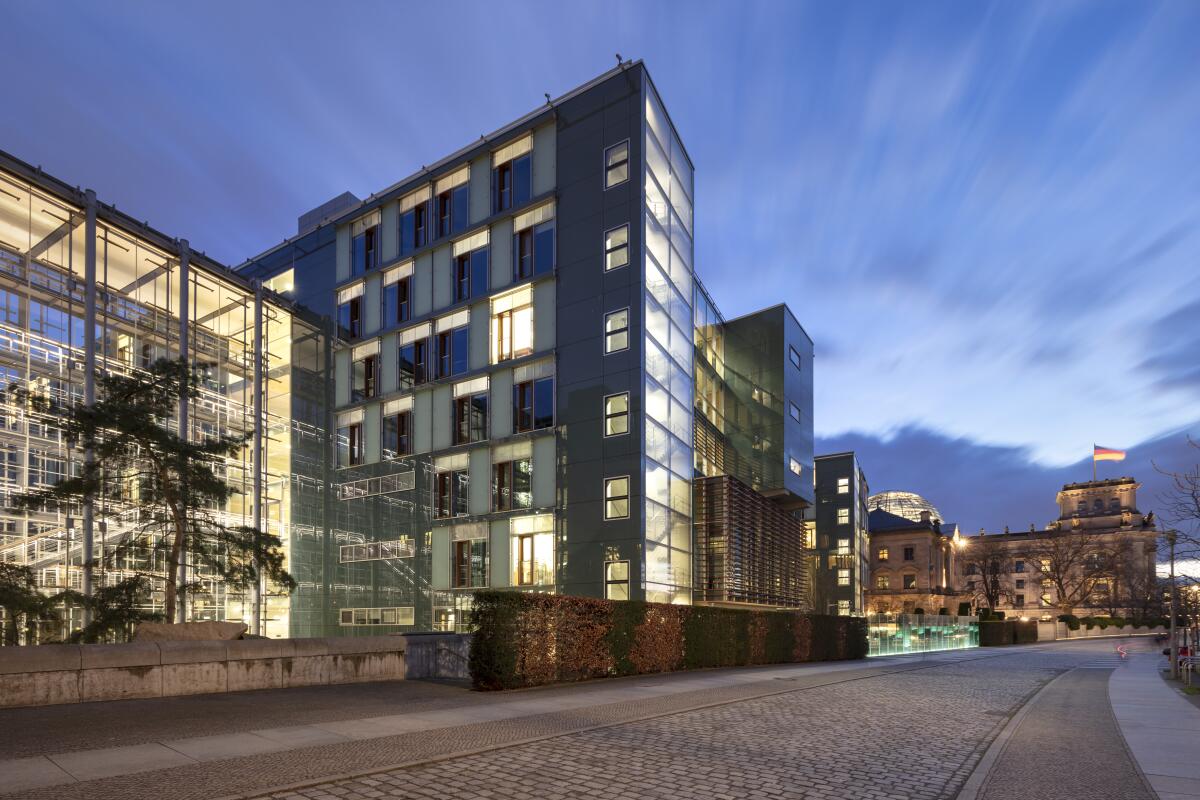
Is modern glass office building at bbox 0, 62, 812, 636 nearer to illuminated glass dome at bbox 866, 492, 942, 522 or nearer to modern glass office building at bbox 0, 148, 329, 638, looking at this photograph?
modern glass office building at bbox 0, 148, 329, 638

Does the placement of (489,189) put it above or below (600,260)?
above

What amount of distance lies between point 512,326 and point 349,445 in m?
12.6

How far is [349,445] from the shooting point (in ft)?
135

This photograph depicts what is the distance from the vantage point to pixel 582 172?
110ft

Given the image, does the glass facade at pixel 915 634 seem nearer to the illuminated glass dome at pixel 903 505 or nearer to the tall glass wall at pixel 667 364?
the tall glass wall at pixel 667 364

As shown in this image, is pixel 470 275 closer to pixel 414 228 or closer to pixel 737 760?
pixel 414 228

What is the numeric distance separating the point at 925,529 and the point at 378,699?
10678 cm

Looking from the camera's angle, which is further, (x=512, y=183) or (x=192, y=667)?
(x=512, y=183)

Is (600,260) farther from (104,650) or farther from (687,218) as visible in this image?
(104,650)

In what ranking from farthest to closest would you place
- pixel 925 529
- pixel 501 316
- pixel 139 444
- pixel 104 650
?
pixel 925 529, pixel 501 316, pixel 139 444, pixel 104 650

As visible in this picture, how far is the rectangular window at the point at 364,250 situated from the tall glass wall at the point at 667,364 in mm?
16939

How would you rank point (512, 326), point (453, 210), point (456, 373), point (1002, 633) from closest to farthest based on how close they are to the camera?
1. point (512, 326)
2. point (456, 373)
3. point (453, 210)
4. point (1002, 633)


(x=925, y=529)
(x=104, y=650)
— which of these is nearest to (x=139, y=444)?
(x=104, y=650)

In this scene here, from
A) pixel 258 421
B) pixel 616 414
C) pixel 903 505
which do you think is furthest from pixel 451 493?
pixel 903 505
